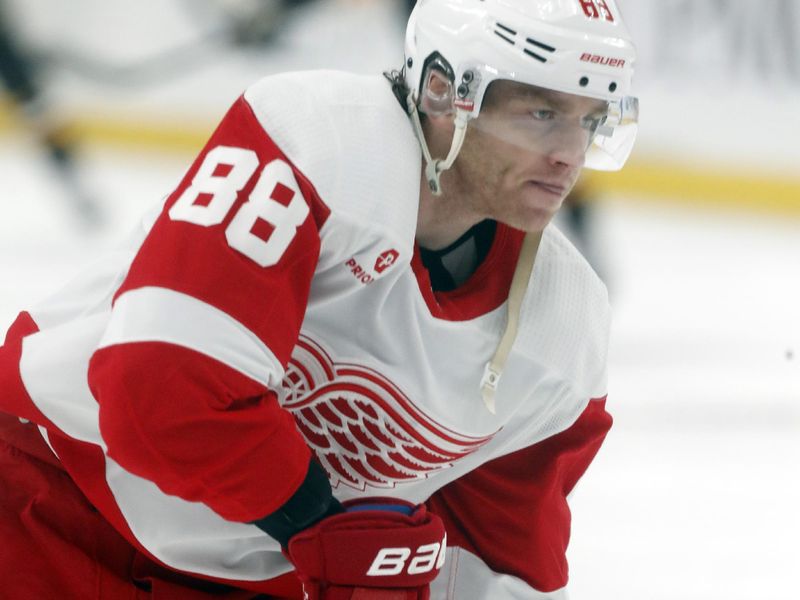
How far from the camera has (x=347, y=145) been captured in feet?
4.48

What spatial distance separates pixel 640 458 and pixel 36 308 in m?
1.32

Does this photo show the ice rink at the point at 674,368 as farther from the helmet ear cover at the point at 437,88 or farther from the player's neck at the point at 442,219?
the helmet ear cover at the point at 437,88

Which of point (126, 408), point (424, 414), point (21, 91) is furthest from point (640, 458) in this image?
point (21, 91)

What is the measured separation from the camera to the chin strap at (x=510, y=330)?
60.1 inches

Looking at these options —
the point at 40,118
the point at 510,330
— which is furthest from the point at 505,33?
the point at 40,118

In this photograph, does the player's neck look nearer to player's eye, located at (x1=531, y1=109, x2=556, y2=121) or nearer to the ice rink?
player's eye, located at (x1=531, y1=109, x2=556, y2=121)

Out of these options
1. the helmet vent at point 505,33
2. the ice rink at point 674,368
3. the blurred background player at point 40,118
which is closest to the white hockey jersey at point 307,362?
the helmet vent at point 505,33

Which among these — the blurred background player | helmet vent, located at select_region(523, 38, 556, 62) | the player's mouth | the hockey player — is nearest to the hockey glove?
the hockey player

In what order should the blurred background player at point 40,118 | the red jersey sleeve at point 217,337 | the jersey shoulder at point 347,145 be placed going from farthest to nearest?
the blurred background player at point 40,118 → the jersey shoulder at point 347,145 → the red jersey sleeve at point 217,337

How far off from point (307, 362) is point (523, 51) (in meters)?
0.43

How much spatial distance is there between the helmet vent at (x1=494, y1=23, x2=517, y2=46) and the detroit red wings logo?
0.41 meters

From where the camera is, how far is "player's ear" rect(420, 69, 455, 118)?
1.49 metres

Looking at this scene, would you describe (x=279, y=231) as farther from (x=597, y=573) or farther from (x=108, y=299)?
(x=597, y=573)

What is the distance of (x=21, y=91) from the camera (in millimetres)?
3699
